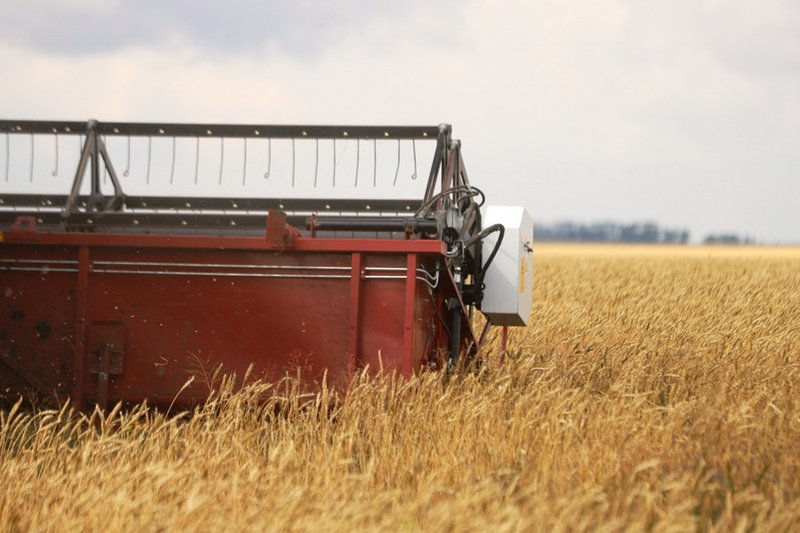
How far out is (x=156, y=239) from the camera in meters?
7.05

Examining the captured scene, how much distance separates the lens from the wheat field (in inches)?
161

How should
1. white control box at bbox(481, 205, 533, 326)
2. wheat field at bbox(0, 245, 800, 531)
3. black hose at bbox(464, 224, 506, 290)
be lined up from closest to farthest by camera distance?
wheat field at bbox(0, 245, 800, 531), black hose at bbox(464, 224, 506, 290), white control box at bbox(481, 205, 533, 326)

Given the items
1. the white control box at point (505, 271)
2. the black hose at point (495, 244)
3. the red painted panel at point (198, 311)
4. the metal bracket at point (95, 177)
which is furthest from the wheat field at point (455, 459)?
the metal bracket at point (95, 177)

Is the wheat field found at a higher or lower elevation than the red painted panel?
lower

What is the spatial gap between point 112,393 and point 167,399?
348 mm

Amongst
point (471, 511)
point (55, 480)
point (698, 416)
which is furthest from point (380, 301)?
point (471, 511)

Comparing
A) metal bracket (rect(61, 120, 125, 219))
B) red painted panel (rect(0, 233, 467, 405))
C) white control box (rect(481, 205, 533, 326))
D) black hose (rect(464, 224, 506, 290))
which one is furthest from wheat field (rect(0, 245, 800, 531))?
metal bracket (rect(61, 120, 125, 219))

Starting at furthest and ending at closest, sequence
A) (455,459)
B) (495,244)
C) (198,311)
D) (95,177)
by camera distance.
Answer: (95,177) → (495,244) → (198,311) → (455,459)

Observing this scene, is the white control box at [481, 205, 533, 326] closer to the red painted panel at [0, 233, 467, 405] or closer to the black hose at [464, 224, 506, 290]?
the black hose at [464, 224, 506, 290]

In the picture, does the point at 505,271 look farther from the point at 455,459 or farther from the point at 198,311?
the point at 455,459

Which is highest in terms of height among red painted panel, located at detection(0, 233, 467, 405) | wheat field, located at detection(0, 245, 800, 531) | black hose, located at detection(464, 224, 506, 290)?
black hose, located at detection(464, 224, 506, 290)

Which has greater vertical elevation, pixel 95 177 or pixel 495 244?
pixel 95 177

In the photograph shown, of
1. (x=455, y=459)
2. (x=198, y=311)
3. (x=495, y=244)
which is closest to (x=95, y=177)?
(x=198, y=311)

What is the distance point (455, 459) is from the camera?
511 centimetres
